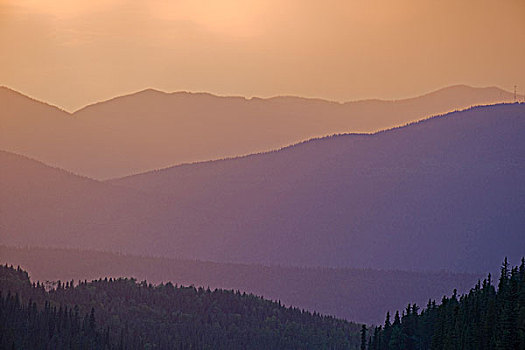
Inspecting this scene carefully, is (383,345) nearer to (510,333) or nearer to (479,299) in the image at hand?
(479,299)

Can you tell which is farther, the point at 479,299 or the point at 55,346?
the point at 55,346

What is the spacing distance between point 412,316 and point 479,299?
28743 mm

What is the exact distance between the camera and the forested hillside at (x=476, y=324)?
9405cm

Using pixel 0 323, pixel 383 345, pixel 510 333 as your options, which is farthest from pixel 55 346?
pixel 510 333

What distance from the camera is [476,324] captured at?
11125 cm

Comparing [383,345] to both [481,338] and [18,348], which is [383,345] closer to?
[481,338]

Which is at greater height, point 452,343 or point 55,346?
point 55,346

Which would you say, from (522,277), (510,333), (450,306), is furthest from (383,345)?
(510,333)

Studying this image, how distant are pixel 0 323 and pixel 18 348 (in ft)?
24.0

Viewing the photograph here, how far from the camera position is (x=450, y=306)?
12975 centimetres

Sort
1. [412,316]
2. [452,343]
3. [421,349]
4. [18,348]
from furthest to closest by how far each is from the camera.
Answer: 1. [18,348]
2. [412,316]
3. [421,349]
4. [452,343]

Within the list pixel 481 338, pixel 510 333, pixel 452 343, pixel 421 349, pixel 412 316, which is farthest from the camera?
pixel 412 316

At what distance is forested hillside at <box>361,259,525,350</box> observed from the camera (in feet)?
309

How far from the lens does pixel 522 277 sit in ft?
382
